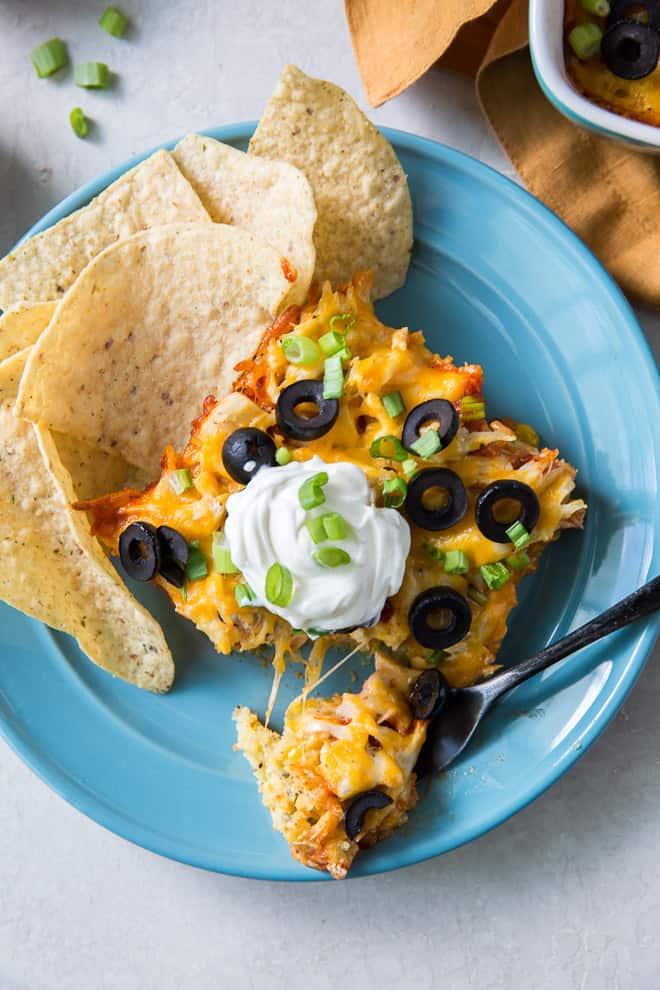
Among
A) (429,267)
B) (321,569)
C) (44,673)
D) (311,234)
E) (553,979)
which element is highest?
(311,234)

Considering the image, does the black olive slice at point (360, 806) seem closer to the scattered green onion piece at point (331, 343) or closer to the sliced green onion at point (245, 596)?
the sliced green onion at point (245, 596)

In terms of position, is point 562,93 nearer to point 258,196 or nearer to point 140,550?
point 258,196

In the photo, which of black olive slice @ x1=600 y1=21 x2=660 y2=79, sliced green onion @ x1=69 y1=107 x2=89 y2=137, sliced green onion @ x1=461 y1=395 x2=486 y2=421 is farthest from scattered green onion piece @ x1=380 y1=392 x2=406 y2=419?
sliced green onion @ x1=69 y1=107 x2=89 y2=137

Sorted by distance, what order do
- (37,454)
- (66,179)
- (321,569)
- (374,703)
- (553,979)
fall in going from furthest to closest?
1. (66,179)
2. (553,979)
3. (37,454)
4. (374,703)
5. (321,569)

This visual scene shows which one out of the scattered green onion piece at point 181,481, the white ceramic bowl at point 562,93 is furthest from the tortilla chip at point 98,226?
the white ceramic bowl at point 562,93


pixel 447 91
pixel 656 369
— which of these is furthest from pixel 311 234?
pixel 656 369

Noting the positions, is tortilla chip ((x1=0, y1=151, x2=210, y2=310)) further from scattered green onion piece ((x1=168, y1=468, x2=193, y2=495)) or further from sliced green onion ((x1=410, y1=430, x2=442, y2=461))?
sliced green onion ((x1=410, y1=430, x2=442, y2=461))

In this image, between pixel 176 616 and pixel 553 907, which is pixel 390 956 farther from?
pixel 176 616

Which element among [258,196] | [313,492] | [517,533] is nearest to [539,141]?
[258,196]
